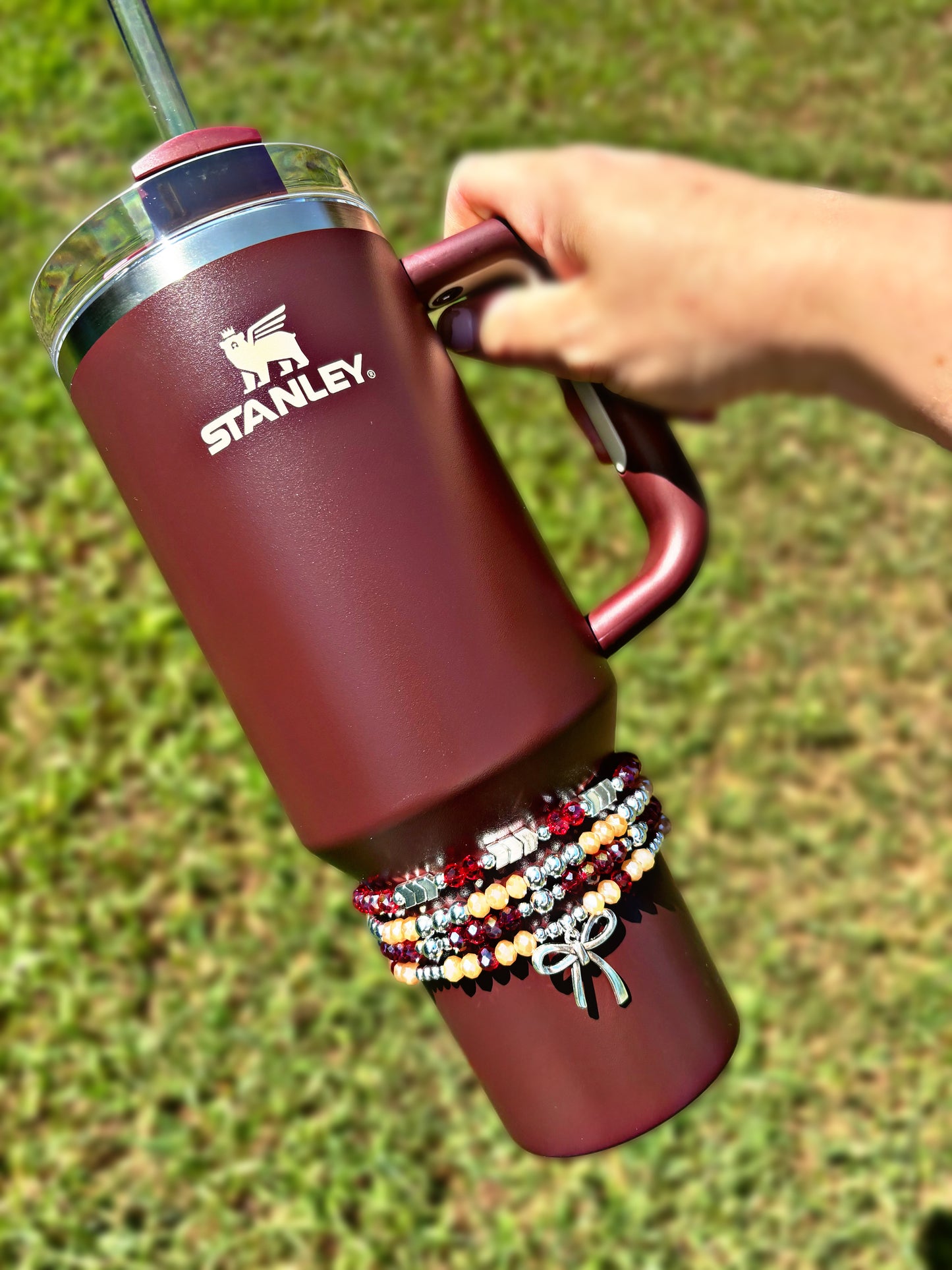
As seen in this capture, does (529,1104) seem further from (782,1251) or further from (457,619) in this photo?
(782,1251)

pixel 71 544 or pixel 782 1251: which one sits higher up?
pixel 71 544

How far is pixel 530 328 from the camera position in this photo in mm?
1165

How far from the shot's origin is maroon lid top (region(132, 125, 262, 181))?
946 millimetres

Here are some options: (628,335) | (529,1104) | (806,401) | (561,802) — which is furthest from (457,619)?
(806,401)

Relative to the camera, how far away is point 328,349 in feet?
3.12

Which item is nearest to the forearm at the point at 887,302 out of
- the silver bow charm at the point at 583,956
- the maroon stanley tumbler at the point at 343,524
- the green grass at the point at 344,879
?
the maroon stanley tumbler at the point at 343,524

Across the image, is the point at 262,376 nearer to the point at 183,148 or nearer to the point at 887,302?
the point at 183,148

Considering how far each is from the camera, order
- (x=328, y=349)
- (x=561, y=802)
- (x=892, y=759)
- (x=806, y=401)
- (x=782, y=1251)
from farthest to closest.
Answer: (x=806, y=401) < (x=892, y=759) < (x=782, y=1251) < (x=561, y=802) < (x=328, y=349)

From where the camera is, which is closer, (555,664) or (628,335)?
(555,664)

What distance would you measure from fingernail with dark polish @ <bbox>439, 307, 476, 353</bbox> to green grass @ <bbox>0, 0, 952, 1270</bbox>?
5.16 feet

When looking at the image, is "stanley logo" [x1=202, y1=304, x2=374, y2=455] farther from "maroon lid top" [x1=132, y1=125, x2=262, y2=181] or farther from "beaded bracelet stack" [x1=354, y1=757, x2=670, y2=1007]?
"beaded bracelet stack" [x1=354, y1=757, x2=670, y2=1007]

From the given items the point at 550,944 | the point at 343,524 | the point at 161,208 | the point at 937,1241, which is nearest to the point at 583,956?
the point at 550,944

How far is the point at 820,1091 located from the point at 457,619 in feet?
6.28

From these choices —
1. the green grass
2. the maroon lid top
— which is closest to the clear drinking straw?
the maroon lid top
